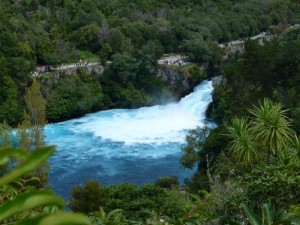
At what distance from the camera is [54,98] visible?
37000 mm

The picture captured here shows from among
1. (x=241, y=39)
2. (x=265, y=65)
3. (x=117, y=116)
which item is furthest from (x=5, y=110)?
(x=241, y=39)

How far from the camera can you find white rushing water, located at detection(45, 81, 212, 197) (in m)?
25.6

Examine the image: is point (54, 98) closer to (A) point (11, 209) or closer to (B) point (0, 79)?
(B) point (0, 79)

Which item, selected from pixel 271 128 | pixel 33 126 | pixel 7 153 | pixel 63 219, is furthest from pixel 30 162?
pixel 33 126

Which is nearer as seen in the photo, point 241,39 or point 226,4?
point 241,39

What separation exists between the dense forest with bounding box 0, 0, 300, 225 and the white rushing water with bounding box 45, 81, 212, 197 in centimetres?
175

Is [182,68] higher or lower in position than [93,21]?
lower

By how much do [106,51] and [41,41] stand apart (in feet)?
18.3

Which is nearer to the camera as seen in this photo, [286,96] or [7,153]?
[7,153]

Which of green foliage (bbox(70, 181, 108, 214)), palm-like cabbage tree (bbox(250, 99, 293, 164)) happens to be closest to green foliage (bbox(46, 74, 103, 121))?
green foliage (bbox(70, 181, 108, 214))

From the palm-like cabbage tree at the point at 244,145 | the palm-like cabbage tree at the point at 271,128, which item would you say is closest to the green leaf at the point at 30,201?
the palm-like cabbage tree at the point at 271,128

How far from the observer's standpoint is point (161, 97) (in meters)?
41.2

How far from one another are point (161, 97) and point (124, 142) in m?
11.1

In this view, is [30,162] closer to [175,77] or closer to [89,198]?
[89,198]
